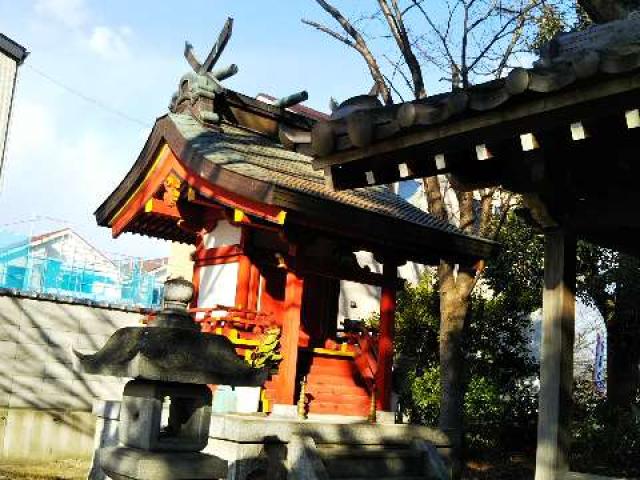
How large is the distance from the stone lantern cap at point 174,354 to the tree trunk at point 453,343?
700 centimetres

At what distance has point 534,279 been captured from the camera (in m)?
17.1

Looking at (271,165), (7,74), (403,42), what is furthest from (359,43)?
(7,74)

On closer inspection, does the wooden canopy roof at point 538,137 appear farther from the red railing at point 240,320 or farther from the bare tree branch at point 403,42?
the bare tree branch at point 403,42

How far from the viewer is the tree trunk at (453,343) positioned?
37.5 feet

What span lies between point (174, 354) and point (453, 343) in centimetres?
769

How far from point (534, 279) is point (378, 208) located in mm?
7774

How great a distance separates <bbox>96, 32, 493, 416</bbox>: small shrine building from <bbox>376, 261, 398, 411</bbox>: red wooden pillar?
16 millimetres

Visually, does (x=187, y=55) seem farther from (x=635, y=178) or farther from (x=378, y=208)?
(x=635, y=178)

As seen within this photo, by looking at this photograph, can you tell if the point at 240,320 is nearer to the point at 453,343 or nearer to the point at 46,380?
the point at 453,343

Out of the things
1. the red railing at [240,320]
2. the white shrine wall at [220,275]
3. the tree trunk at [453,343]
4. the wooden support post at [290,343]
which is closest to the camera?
the wooden support post at [290,343]

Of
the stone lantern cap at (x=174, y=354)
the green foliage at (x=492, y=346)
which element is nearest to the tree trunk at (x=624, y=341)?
the green foliage at (x=492, y=346)

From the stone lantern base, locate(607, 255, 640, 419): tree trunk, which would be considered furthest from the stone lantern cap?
locate(607, 255, 640, 419): tree trunk

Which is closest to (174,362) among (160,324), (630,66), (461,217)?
(160,324)

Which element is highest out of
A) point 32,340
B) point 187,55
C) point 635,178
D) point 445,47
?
point 445,47
